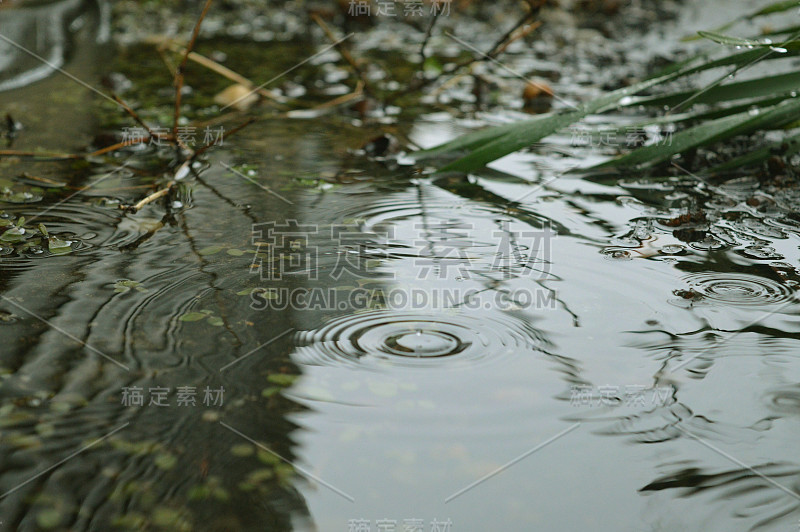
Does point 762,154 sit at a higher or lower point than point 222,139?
lower

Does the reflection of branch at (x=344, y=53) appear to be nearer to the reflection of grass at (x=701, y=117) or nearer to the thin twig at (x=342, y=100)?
the thin twig at (x=342, y=100)

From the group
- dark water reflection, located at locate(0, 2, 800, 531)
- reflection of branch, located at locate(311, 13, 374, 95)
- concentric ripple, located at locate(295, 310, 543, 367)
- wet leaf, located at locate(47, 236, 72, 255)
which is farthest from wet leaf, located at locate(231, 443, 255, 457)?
reflection of branch, located at locate(311, 13, 374, 95)

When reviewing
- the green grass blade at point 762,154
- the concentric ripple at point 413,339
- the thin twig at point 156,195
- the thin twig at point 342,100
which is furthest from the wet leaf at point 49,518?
the thin twig at point 342,100

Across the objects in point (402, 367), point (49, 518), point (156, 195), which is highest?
point (156, 195)

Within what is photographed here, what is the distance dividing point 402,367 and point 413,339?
9cm

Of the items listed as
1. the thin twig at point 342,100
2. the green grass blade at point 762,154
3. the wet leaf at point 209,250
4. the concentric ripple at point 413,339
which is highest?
the thin twig at point 342,100

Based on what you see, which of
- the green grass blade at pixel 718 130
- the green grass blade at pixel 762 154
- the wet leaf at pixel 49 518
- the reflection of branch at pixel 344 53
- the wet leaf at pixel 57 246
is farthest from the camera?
the reflection of branch at pixel 344 53

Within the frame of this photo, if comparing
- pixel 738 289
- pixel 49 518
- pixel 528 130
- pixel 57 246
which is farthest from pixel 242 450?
pixel 528 130

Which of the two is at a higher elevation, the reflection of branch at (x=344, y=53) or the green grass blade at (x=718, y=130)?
the reflection of branch at (x=344, y=53)

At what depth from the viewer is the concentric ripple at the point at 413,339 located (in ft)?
3.98

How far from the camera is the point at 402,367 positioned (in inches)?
46.5

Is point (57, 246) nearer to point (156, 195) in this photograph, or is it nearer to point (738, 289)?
point (156, 195)

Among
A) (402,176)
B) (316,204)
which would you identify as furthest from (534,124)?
(316,204)

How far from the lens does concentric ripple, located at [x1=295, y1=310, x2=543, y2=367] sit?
121cm
